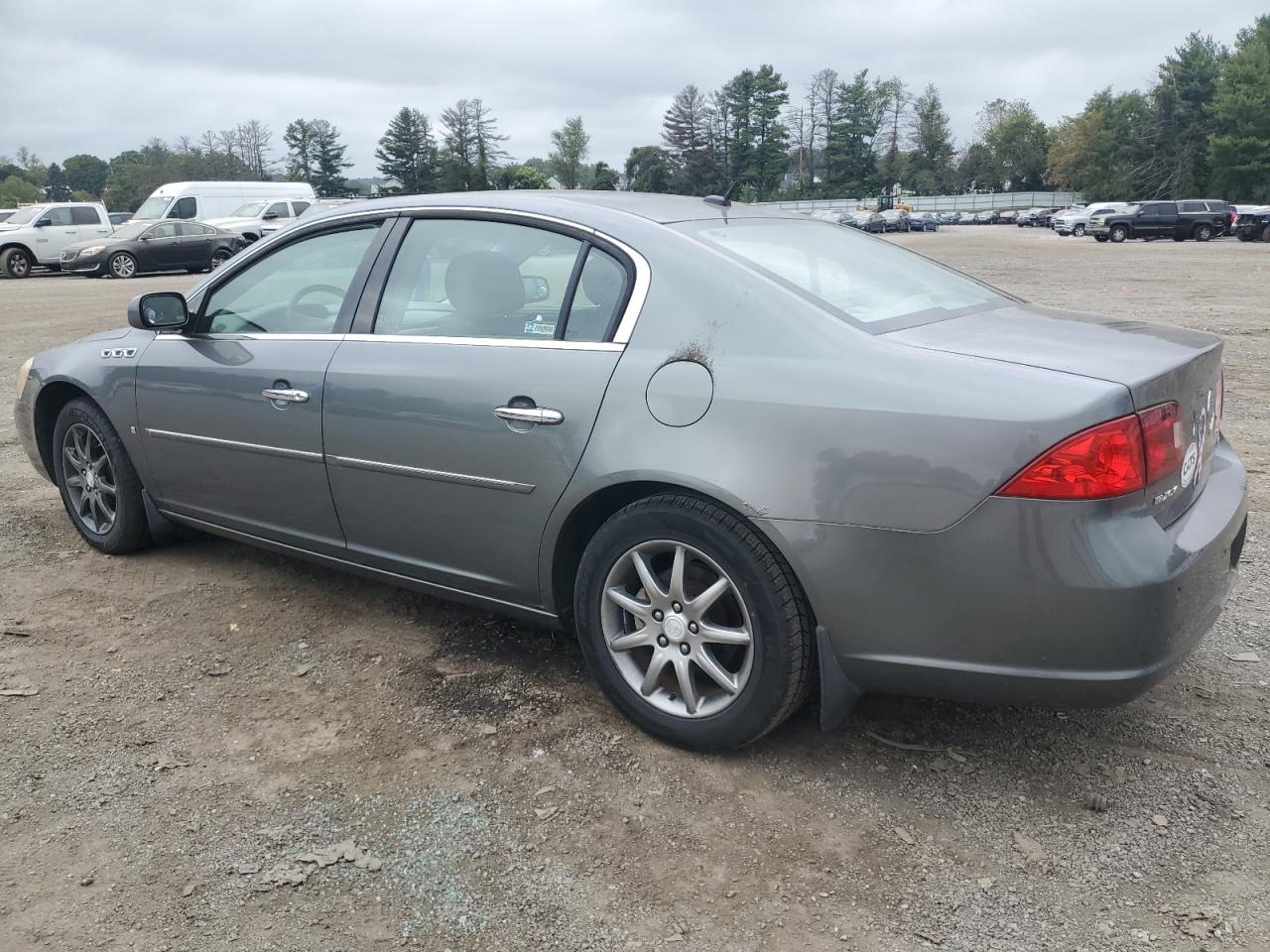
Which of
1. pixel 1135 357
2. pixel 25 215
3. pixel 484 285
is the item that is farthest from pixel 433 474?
pixel 25 215

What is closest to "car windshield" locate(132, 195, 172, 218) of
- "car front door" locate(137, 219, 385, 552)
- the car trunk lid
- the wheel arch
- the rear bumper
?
the wheel arch

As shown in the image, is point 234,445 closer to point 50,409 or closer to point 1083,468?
point 50,409

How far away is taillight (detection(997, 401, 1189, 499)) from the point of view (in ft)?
7.54

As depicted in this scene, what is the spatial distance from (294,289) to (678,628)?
206 centimetres

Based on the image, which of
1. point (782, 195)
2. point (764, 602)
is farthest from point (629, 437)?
point (782, 195)

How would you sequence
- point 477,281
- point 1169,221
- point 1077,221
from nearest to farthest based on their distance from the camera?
point 477,281
point 1169,221
point 1077,221

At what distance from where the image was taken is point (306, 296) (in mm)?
3834

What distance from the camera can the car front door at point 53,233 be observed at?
25.5 meters

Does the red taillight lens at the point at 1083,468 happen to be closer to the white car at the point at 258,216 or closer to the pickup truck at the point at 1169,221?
the white car at the point at 258,216

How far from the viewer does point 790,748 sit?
2.96 metres

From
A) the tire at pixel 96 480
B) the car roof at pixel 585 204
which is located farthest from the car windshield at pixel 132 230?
the car roof at pixel 585 204

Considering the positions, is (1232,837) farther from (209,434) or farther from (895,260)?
(209,434)

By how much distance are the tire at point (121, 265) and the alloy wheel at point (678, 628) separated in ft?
79.6

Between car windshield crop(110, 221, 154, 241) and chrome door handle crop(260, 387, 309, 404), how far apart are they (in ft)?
75.3
